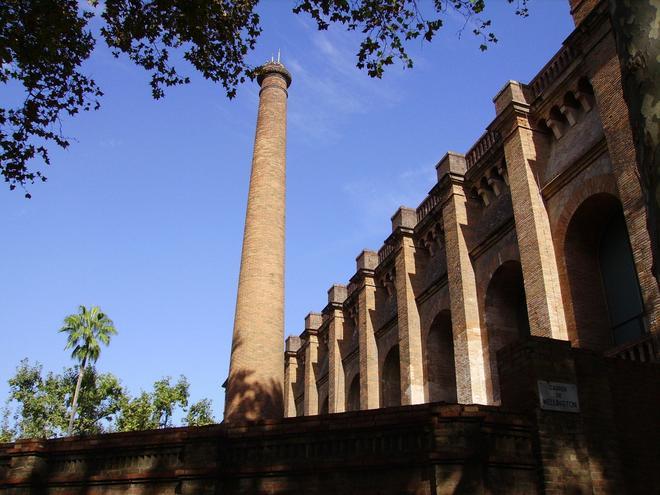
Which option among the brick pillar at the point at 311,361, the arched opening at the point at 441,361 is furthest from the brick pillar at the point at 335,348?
the arched opening at the point at 441,361

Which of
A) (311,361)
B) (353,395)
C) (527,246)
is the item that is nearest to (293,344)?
(311,361)

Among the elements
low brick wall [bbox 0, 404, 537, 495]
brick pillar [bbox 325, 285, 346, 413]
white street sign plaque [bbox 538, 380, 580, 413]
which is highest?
brick pillar [bbox 325, 285, 346, 413]

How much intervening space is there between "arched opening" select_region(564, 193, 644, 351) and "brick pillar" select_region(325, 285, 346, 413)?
43.8 ft

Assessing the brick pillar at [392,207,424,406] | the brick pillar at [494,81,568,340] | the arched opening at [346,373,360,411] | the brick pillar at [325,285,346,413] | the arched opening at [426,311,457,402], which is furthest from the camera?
the brick pillar at [325,285,346,413]

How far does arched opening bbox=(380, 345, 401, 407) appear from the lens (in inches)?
866

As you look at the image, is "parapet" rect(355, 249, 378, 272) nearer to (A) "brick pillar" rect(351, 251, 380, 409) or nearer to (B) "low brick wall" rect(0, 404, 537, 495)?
(A) "brick pillar" rect(351, 251, 380, 409)

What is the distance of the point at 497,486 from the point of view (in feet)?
23.1

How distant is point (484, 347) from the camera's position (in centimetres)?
1587

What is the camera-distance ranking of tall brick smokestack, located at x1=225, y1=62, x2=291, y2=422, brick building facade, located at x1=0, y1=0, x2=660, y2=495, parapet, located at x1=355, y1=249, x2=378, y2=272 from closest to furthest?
Result: brick building facade, located at x1=0, y1=0, x2=660, y2=495 < tall brick smokestack, located at x1=225, y1=62, x2=291, y2=422 < parapet, located at x1=355, y1=249, x2=378, y2=272

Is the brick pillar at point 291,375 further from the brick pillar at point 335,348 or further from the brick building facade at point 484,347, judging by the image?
the brick pillar at point 335,348

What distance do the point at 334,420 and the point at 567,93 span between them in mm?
10132

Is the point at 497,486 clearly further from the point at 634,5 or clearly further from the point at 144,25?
the point at 144,25

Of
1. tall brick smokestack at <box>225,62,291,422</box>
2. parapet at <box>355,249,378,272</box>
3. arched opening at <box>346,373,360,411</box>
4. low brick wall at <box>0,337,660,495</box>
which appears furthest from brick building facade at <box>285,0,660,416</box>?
tall brick smokestack at <box>225,62,291,422</box>

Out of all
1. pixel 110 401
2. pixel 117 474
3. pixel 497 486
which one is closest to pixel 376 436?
pixel 497 486
